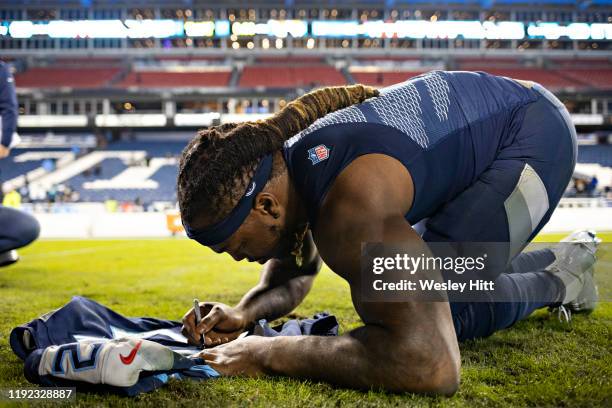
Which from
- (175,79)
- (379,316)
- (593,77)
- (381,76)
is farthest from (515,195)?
(175,79)

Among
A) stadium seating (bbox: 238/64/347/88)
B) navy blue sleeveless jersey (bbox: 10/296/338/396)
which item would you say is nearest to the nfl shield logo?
navy blue sleeveless jersey (bbox: 10/296/338/396)

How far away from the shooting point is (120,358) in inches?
56.9

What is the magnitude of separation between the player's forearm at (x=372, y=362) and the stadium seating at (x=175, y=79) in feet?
83.0

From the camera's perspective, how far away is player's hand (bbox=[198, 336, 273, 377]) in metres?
1.64

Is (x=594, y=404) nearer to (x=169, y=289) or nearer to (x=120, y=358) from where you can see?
(x=120, y=358)

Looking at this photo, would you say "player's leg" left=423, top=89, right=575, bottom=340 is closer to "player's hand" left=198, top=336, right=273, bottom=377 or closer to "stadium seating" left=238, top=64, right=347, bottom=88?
"player's hand" left=198, top=336, right=273, bottom=377

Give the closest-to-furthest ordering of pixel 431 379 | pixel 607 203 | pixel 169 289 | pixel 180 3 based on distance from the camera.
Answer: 1. pixel 431 379
2. pixel 169 289
3. pixel 607 203
4. pixel 180 3

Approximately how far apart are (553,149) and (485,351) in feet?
2.69

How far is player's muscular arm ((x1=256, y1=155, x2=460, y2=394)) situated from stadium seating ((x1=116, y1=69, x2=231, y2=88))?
25328 mm

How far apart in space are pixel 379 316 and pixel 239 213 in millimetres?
513

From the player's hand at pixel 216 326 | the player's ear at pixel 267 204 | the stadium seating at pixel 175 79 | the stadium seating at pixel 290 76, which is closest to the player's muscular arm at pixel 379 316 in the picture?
the player's ear at pixel 267 204

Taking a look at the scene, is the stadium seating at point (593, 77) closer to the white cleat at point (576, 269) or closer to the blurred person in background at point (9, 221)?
the white cleat at point (576, 269)

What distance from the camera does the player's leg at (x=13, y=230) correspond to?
155 inches

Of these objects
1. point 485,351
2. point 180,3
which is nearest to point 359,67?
point 180,3
